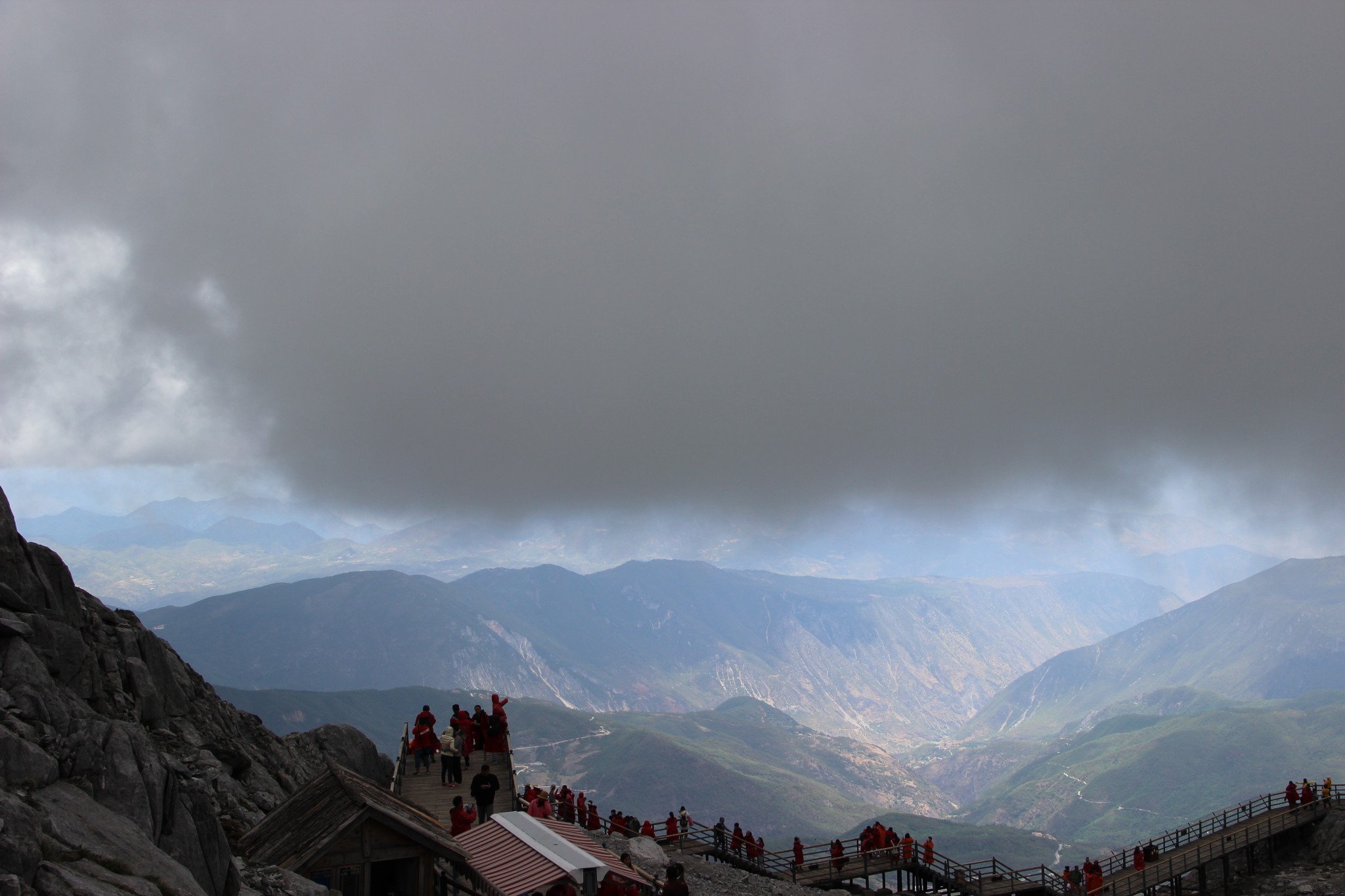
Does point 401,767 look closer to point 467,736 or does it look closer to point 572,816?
point 467,736

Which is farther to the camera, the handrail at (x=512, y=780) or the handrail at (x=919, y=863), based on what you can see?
the handrail at (x=919, y=863)

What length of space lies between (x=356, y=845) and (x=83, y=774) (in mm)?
7229

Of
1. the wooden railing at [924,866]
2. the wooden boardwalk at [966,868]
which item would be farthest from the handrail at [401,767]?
the wooden boardwalk at [966,868]

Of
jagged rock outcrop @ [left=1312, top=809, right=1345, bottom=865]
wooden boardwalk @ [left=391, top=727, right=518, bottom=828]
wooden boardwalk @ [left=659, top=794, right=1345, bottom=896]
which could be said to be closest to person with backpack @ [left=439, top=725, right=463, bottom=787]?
wooden boardwalk @ [left=391, top=727, right=518, bottom=828]

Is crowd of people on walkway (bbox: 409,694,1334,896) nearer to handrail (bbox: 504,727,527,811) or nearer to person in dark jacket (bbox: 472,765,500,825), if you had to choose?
person in dark jacket (bbox: 472,765,500,825)

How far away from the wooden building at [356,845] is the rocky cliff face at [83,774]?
238 cm

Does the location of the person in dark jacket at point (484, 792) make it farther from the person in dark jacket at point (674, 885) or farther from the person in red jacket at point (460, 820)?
the person in dark jacket at point (674, 885)

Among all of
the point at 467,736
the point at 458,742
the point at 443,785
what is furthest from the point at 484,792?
the point at 467,736

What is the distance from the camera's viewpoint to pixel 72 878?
1470 cm

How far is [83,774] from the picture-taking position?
61.0ft

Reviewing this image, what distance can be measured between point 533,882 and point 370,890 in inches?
219

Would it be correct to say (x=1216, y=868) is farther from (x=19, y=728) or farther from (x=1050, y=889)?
(x=19, y=728)

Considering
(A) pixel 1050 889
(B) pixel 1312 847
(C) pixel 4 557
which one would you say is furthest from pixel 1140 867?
(C) pixel 4 557

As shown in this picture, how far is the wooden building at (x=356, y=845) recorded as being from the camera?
22.8m
